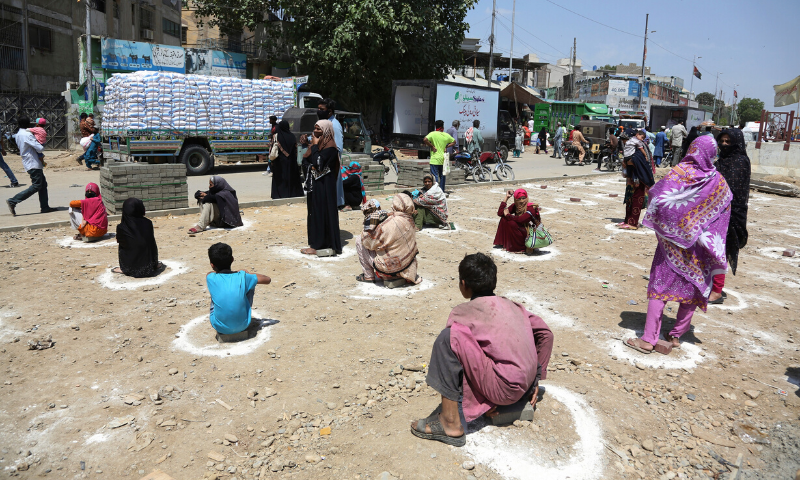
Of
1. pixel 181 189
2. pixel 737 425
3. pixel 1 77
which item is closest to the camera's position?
pixel 737 425

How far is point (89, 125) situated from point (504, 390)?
16617 mm

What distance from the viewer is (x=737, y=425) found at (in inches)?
140

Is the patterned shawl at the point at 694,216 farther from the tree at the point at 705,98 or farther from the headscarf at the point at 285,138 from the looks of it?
the tree at the point at 705,98

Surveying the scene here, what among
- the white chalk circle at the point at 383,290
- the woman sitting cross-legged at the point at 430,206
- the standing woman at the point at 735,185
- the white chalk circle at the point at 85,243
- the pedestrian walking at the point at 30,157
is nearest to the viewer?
the standing woman at the point at 735,185

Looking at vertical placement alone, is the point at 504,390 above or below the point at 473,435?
above

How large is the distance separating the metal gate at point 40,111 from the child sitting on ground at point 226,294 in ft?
66.2

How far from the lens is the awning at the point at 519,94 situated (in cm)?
3027

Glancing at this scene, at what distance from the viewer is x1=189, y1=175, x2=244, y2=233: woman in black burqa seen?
8.15 meters

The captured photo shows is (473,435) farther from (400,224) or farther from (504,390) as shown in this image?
(400,224)

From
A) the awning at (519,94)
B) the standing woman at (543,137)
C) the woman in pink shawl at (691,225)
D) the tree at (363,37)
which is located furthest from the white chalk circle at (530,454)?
the awning at (519,94)

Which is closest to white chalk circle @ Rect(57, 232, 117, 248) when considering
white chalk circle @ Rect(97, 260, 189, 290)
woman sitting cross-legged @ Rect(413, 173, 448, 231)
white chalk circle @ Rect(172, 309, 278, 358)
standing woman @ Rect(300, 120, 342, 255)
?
white chalk circle @ Rect(97, 260, 189, 290)

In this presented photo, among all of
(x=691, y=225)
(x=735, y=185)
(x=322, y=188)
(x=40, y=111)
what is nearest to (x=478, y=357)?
(x=691, y=225)

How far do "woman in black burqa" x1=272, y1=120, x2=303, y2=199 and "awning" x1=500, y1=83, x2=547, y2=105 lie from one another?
2149 cm

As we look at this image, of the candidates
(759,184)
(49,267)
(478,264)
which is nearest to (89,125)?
(49,267)
